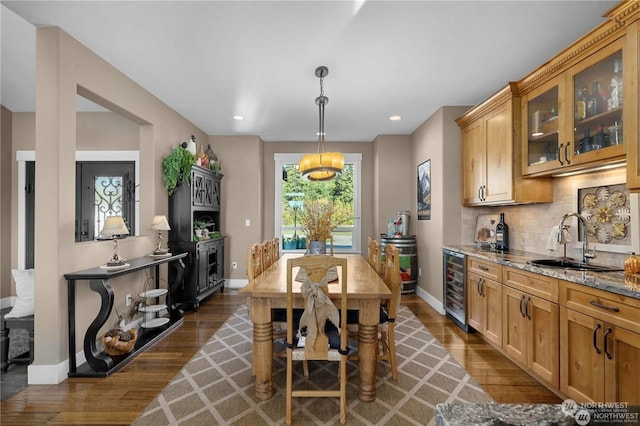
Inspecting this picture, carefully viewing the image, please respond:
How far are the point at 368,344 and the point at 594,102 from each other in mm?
2329

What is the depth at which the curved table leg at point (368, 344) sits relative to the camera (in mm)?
2090

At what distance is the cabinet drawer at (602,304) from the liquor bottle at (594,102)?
1.22 metres

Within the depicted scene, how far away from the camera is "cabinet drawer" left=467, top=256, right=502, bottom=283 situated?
2.80 m

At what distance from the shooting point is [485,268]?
9.88ft

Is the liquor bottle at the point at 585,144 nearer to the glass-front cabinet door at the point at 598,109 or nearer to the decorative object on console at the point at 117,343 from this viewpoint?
the glass-front cabinet door at the point at 598,109

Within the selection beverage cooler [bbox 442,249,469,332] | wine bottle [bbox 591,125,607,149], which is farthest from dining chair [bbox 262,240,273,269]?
wine bottle [bbox 591,125,607,149]

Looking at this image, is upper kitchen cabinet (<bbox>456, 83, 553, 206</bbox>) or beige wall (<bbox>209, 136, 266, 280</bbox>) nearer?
upper kitchen cabinet (<bbox>456, 83, 553, 206</bbox>)

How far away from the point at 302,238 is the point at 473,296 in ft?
11.1

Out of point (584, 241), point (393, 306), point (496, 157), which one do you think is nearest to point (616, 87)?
point (584, 241)

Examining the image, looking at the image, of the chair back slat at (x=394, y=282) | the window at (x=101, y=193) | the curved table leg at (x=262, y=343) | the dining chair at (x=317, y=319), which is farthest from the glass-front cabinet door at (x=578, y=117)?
the window at (x=101, y=193)

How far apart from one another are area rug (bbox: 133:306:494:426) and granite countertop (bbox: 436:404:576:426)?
1.55m

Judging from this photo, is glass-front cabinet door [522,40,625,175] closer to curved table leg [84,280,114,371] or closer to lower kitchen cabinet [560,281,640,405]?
lower kitchen cabinet [560,281,640,405]

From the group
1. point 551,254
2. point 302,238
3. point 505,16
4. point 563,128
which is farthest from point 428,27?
point 302,238

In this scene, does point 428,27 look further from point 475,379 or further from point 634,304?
point 475,379
